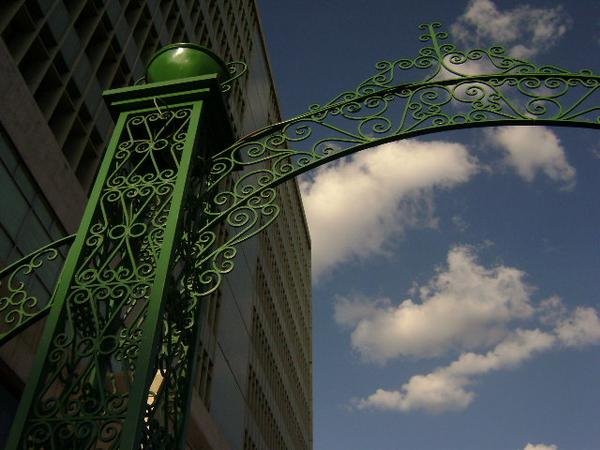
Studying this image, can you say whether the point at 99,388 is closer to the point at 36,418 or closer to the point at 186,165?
the point at 36,418

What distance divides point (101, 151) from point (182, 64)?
12507 mm

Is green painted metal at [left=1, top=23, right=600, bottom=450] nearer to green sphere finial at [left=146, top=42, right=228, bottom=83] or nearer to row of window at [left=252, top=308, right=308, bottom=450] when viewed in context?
green sphere finial at [left=146, top=42, right=228, bottom=83]

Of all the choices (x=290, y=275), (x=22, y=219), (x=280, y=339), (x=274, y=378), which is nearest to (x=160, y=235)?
(x=22, y=219)

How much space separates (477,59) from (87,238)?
12.1 feet

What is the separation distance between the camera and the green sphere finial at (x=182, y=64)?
4746 millimetres

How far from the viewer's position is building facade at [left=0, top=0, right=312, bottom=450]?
12.0m

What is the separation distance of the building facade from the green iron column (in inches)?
51.1

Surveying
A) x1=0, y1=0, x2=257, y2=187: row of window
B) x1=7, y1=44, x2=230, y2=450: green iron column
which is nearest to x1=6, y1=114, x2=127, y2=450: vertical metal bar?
x1=7, y1=44, x2=230, y2=450: green iron column

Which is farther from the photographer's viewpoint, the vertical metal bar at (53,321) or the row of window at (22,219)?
the row of window at (22,219)

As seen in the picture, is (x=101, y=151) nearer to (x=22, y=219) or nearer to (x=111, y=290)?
(x=22, y=219)

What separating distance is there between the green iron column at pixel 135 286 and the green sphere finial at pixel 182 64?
0.01m

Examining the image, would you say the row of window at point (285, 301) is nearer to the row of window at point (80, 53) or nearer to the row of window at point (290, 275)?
the row of window at point (290, 275)

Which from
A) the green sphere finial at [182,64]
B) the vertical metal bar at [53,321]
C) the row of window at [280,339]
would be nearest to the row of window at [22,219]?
the green sphere finial at [182,64]

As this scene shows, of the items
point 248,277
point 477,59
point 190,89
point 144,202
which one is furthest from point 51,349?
point 248,277
